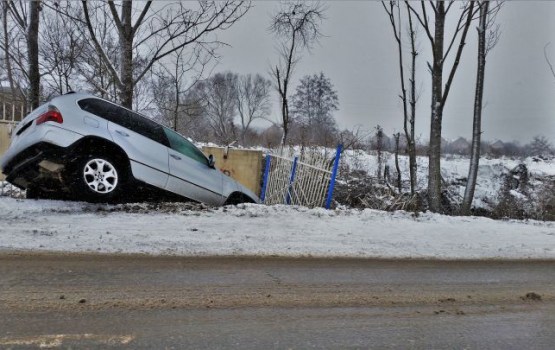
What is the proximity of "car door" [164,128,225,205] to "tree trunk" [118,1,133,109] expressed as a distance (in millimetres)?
2577

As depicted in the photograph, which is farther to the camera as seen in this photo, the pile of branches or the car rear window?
the pile of branches

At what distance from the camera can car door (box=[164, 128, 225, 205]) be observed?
835 centimetres

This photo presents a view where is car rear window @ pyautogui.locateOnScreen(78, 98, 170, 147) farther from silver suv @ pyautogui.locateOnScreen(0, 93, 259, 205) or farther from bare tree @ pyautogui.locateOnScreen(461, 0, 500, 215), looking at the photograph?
bare tree @ pyautogui.locateOnScreen(461, 0, 500, 215)

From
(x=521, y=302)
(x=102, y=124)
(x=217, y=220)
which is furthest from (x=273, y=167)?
(x=521, y=302)

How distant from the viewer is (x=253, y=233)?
706 cm

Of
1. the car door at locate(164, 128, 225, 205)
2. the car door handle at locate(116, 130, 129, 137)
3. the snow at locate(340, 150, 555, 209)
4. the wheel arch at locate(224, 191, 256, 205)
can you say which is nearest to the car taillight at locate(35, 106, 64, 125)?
the car door handle at locate(116, 130, 129, 137)

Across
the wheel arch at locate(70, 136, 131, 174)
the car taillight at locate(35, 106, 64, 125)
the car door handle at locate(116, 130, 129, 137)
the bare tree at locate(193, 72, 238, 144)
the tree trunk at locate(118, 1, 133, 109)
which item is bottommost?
the wheel arch at locate(70, 136, 131, 174)

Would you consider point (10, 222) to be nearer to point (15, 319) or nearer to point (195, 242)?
point (195, 242)

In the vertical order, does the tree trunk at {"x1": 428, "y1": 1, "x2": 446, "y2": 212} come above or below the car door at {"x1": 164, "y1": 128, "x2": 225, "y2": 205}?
above

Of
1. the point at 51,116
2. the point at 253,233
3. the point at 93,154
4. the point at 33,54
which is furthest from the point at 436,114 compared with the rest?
the point at 33,54

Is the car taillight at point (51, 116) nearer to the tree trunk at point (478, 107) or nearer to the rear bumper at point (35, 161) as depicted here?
the rear bumper at point (35, 161)

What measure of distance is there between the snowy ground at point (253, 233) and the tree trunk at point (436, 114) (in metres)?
1.89

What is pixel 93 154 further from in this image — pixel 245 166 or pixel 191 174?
pixel 245 166

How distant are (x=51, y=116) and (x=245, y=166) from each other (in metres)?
6.02
